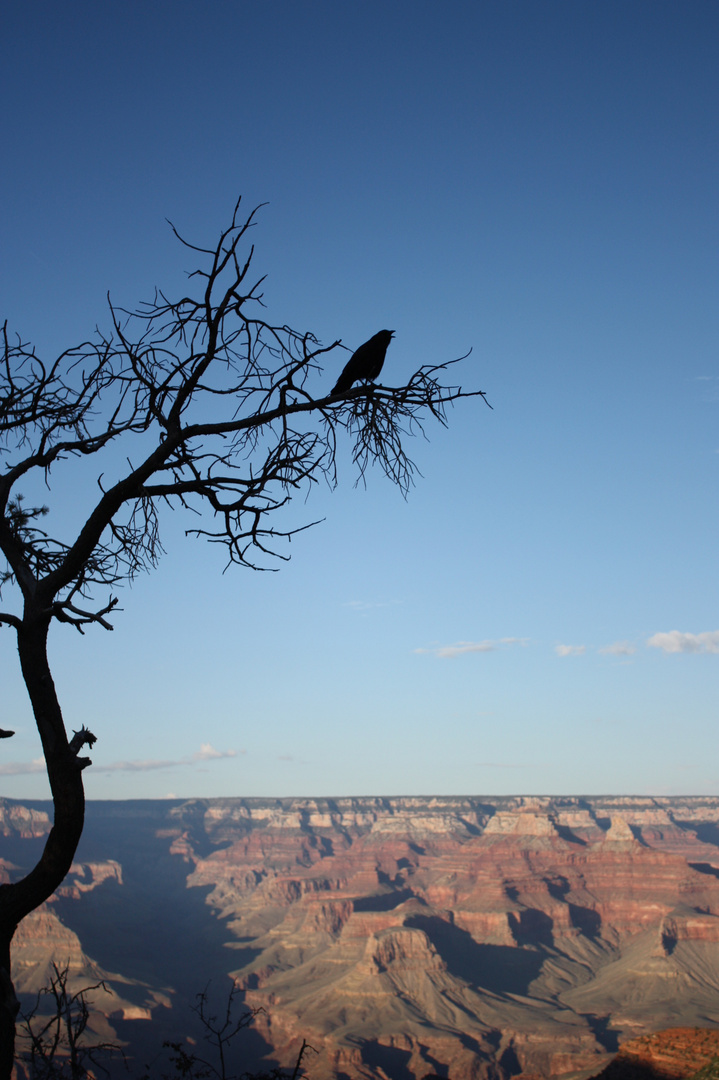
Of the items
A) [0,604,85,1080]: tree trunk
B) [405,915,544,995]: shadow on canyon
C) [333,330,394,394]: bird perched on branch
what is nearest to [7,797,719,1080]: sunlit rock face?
[405,915,544,995]: shadow on canyon

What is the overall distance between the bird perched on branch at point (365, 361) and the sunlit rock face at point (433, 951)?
62955mm

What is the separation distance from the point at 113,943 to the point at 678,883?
307ft

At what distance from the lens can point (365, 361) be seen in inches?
243

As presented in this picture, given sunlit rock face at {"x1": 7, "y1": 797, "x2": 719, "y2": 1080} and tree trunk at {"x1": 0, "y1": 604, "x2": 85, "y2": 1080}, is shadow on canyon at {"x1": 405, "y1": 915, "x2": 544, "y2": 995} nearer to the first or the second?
sunlit rock face at {"x1": 7, "y1": 797, "x2": 719, "y2": 1080}

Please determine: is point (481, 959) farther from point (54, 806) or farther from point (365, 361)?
point (54, 806)

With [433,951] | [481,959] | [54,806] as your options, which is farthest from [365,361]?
A: [481,959]

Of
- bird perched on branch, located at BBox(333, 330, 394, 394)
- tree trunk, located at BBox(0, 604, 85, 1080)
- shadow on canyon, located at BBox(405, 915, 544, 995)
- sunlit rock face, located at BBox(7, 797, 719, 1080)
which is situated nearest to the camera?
tree trunk, located at BBox(0, 604, 85, 1080)

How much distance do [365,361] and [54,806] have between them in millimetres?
3864

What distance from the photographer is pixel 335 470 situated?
18.6ft

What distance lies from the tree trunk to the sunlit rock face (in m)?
62.5

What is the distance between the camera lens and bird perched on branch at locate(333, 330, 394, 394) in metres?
6.10

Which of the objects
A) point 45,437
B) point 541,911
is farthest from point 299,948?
point 45,437

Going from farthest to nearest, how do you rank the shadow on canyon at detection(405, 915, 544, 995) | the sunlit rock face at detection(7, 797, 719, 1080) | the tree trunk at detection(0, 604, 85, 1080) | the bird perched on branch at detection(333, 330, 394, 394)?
the shadow on canyon at detection(405, 915, 544, 995) < the sunlit rock face at detection(7, 797, 719, 1080) < the bird perched on branch at detection(333, 330, 394, 394) < the tree trunk at detection(0, 604, 85, 1080)

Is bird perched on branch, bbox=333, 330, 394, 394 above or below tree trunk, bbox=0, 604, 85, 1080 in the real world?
above
